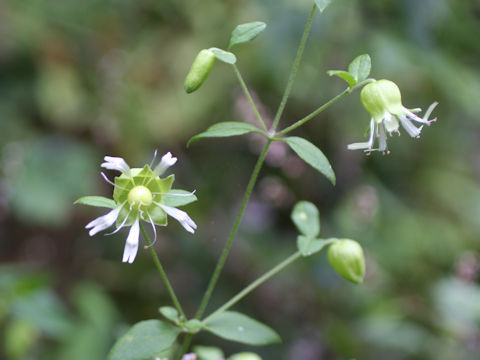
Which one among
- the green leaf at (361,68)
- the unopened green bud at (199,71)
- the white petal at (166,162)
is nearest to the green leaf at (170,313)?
the white petal at (166,162)

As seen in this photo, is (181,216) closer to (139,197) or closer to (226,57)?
(139,197)

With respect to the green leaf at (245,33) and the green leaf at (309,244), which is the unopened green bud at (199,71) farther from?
the green leaf at (309,244)

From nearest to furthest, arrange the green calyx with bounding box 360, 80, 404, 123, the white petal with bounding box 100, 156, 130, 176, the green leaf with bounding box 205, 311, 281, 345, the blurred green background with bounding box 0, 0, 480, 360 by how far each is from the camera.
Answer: the white petal with bounding box 100, 156, 130, 176, the green calyx with bounding box 360, 80, 404, 123, the green leaf with bounding box 205, 311, 281, 345, the blurred green background with bounding box 0, 0, 480, 360

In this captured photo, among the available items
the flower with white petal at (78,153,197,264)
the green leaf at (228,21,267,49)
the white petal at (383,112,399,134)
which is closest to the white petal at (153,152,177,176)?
the flower with white petal at (78,153,197,264)

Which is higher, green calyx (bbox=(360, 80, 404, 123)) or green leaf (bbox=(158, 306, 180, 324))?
green calyx (bbox=(360, 80, 404, 123))

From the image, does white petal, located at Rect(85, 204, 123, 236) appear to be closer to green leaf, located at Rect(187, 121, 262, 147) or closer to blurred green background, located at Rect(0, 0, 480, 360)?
green leaf, located at Rect(187, 121, 262, 147)

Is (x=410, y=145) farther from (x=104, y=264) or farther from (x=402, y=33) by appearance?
(x=104, y=264)

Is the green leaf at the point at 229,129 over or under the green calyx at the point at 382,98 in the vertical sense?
under

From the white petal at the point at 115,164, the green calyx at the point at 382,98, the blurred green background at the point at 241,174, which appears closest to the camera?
the white petal at the point at 115,164
